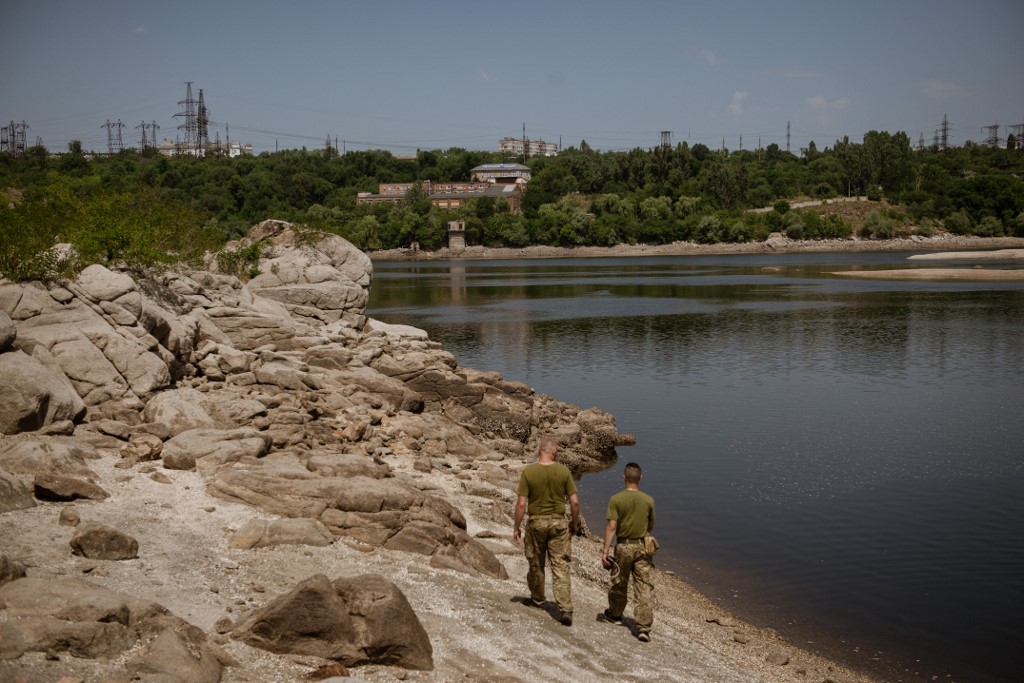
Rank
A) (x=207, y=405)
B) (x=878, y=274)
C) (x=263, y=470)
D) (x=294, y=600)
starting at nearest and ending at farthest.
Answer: (x=294, y=600) < (x=263, y=470) < (x=207, y=405) < (x=878, y=274)

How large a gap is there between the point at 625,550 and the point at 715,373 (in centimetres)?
3206

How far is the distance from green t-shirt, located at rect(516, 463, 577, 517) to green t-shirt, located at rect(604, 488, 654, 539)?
0.70 meters

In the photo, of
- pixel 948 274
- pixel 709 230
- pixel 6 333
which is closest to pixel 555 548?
pixel 6 333

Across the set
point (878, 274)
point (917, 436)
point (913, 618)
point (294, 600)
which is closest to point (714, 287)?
point (878, 274)

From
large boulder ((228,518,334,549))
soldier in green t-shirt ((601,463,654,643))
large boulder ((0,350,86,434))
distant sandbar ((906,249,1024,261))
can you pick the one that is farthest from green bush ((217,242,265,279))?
distant sandbar ((906,249,1024,261))

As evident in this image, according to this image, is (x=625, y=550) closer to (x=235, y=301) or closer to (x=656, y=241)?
(x=235, y=301)

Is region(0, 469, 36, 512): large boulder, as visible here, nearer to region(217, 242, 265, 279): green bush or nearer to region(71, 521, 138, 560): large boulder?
region(71, 521, 138, 560): large boulder

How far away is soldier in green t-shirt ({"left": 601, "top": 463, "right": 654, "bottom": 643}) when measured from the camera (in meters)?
13.7

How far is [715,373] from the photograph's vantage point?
44.9m

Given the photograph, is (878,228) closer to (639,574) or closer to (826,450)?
(826,450)

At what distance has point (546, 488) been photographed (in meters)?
13.7

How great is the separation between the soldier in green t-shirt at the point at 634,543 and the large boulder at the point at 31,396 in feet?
37.5

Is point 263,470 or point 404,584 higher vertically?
point 263,470

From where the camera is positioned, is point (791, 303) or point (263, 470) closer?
point (263, 470)
